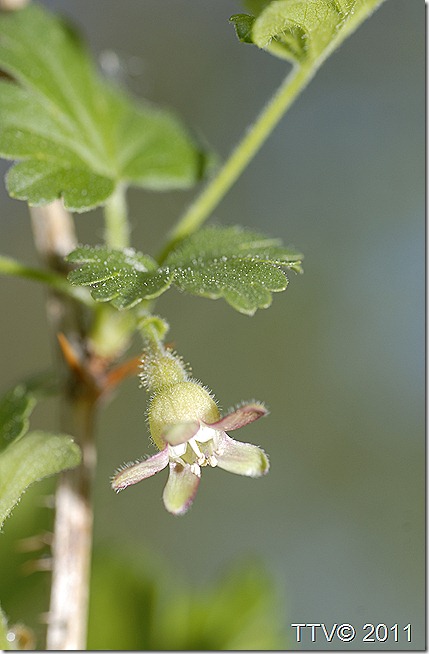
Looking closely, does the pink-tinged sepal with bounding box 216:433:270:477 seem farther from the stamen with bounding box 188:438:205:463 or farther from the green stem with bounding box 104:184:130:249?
the green stem with bounding box 104:184:130:249

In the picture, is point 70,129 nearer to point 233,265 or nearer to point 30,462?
point 233,265

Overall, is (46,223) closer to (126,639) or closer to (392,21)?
(126,639)

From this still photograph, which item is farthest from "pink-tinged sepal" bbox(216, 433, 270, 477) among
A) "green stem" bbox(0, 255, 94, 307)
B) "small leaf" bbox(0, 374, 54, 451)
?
"green stem" bbox(0, 255, 94, 307)

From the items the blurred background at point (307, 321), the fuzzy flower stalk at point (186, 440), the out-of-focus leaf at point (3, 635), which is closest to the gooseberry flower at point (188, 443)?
the fuzzy flower stalk at point (186, 440)

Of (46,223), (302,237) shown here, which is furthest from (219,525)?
(46,223)

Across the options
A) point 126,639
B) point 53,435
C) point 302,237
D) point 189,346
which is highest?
point 302,237

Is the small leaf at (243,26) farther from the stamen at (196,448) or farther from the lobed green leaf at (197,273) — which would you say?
the stamen at (196,448)

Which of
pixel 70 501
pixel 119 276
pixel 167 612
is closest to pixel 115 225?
pixel 119 276
